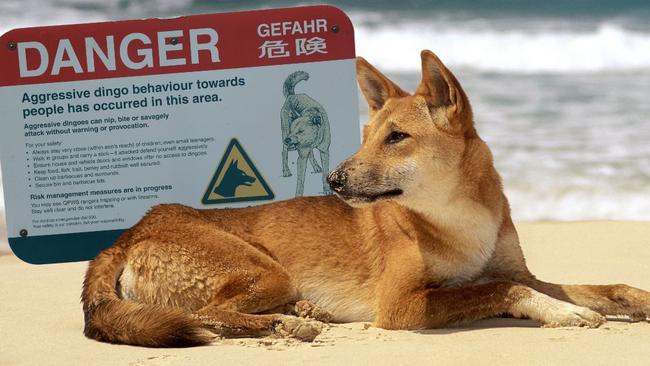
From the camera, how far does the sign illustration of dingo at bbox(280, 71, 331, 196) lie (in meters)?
7.54

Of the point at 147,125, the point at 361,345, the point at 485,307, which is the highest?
the point at 147,125

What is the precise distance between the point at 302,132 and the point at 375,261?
1.85 meters

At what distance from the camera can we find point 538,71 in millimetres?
16953

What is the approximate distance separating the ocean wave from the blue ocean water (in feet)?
0.08

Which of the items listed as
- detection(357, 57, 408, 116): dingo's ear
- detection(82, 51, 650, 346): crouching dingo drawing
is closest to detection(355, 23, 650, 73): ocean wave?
detection(357, 57, 408, 116): dingo's ear

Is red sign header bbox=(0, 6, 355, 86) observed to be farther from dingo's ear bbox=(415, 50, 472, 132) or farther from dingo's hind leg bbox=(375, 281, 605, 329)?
dingo's hind leg bbox=(375, 281, 605, 329)

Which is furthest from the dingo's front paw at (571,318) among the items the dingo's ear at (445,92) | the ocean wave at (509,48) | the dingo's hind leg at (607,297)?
the ocean wave at (509,48)

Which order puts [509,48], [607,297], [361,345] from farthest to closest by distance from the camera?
[509,48], [607,297], [361,345]

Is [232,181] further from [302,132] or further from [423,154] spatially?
[423,154]

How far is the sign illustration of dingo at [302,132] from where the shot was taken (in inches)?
297

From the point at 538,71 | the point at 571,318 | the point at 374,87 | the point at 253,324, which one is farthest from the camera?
the point at 538,71

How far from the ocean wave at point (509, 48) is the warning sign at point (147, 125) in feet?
30.6

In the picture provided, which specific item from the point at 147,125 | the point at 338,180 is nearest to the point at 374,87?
the point at 338,180

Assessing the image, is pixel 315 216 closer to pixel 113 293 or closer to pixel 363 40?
pixel 113 293
